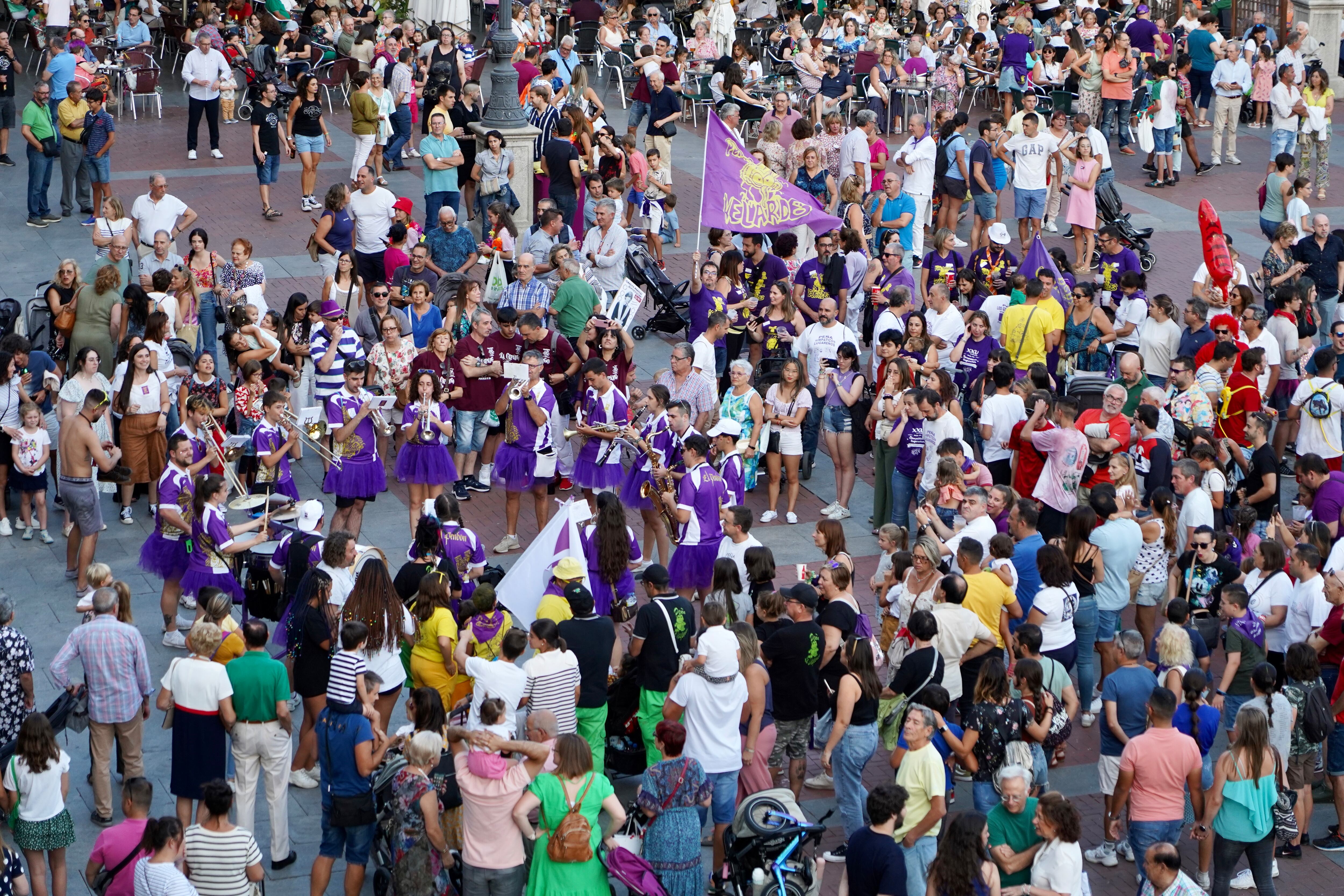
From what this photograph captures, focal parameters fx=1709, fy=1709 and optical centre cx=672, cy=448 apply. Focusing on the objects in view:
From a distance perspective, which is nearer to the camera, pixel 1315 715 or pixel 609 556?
pixel 1315 715

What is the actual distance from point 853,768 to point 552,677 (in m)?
1.73

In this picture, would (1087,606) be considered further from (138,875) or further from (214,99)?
(214,99)

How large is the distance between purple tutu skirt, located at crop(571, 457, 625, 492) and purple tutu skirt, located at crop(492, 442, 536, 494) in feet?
1.14

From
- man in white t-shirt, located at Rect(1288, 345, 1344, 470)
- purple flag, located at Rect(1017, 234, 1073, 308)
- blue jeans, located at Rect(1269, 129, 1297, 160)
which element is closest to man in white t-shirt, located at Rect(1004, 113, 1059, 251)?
purple flag, located at Rect(1017, 234, 1073, 308)

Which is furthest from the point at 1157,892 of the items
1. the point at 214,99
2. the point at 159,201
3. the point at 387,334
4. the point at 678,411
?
the point at 214,99

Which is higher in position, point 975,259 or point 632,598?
point 975,259

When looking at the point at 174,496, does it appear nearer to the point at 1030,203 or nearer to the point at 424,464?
the point at 424,464

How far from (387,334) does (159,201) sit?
4395mm

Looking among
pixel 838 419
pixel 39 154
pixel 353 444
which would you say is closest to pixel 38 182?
pixel 39 154

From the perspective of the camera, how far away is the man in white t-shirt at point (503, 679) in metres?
9.05

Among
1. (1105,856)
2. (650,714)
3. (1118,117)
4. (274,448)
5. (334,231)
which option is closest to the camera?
(1105,856)

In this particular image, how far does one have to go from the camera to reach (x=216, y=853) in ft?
26.4

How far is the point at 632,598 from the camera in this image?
11188 mm

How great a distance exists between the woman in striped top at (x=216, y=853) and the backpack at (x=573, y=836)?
145 centimetres
